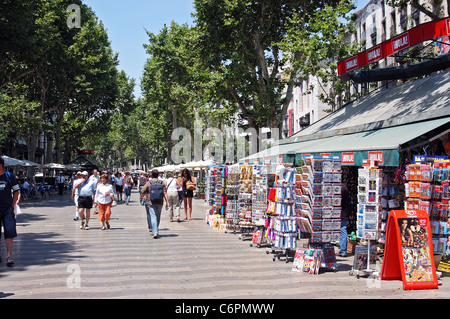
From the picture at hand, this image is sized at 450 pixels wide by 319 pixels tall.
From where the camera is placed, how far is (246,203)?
13.1m

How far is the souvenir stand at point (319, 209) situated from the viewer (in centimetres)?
866

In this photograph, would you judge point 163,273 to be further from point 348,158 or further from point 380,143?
point 380,143

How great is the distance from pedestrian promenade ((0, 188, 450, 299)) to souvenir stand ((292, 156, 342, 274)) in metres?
0.36

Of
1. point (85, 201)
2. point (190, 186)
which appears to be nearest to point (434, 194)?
point (85, 201)

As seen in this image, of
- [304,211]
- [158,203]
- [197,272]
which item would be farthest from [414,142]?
[158,203]

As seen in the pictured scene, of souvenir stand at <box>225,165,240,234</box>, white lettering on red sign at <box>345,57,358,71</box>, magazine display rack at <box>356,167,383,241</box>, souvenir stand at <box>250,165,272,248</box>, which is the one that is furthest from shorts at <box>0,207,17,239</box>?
white lettering on red sign at <box>345,57,358,71</box>

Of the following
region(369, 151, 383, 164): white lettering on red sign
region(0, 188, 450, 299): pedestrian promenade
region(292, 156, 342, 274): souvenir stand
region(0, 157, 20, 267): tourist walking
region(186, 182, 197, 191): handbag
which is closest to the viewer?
region(0, 188, 450, 299): pedestrian promenade

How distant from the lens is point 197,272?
810cm

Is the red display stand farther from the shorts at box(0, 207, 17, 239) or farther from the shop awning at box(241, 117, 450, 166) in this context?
the shorts at box(0, 207, 17, 239)

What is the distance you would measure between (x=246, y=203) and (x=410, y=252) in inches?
245

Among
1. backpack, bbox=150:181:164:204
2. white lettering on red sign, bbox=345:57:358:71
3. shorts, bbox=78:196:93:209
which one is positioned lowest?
shorts, bbox=78:196:93:209

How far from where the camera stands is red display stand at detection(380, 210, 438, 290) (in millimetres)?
7191
